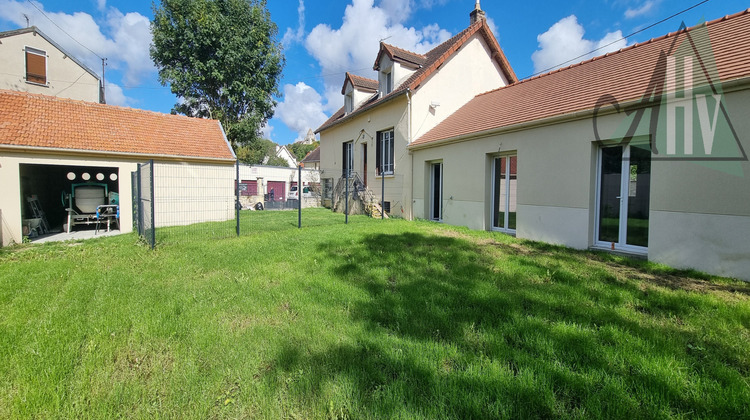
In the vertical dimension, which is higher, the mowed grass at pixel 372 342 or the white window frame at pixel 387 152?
the white window frame at pixel 387 152

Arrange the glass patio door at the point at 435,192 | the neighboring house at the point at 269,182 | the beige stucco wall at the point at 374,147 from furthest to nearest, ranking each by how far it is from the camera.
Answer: the neighboring house at the point at 269,182
the beige stucco wall at the point at 374,147
the glass patio door at the point at 435,192

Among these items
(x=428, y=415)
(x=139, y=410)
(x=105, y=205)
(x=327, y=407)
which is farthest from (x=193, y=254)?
(x=105, y=205)

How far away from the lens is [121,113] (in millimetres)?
11930

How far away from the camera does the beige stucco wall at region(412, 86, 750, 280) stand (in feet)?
15.8

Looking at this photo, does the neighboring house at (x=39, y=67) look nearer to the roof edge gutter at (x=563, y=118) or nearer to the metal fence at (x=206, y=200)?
the metal fence at (x=206, y=200)

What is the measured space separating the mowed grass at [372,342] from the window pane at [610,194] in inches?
59.4

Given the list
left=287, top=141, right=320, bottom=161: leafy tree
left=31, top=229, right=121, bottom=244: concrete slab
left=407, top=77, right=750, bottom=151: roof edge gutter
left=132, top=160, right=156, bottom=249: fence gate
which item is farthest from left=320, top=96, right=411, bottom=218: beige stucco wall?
left=287, top=141, right=320, bottom=161: leafy tree

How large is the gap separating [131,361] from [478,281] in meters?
3.91

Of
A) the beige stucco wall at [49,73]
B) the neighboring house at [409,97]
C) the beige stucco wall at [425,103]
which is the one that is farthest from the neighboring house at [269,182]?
the beige stucco wall at [49,73]

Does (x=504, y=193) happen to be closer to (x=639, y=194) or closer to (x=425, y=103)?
(x=639, y=194)

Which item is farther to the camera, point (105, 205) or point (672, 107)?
point (105, 205)

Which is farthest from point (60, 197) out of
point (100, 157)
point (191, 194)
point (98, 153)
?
point (191, 194)

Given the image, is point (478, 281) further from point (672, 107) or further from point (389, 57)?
point (389, 57)

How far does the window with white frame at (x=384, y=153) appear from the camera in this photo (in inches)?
536
